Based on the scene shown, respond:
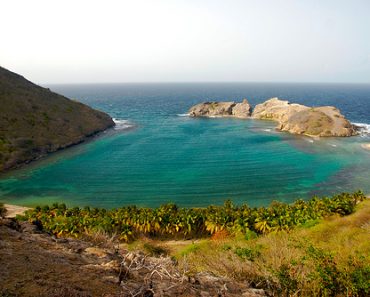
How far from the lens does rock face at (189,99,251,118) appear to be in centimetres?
13912

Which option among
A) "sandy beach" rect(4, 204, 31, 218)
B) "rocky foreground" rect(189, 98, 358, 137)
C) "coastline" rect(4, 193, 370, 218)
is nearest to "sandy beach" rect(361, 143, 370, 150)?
"rocky foreground" rect(189, 98, 358, 137)

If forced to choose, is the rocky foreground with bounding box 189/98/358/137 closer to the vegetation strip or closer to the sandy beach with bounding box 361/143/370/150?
the sandy beach with bounding box 361/143/370/150

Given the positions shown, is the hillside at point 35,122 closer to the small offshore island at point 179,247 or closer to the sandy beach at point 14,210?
the small offshore island at point 179,247

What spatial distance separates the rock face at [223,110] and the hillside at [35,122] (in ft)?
149

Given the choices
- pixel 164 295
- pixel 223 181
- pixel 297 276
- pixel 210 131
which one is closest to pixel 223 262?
pixel 297 276

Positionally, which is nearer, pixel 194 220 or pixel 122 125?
pixel 194 220

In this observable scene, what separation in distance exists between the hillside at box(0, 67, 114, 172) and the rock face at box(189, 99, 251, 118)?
149ft

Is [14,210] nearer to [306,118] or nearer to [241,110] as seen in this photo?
[306,118]

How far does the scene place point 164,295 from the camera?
36.8 feet

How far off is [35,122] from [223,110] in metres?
81.3

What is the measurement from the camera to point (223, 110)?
143625 millimetres

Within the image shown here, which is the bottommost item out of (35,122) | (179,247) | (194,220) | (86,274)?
(179,247)

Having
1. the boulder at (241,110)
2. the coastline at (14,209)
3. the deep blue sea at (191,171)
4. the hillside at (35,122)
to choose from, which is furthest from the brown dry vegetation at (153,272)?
the boulder at (241,110)

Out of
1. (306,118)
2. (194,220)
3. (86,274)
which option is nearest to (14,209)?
(194,220)
